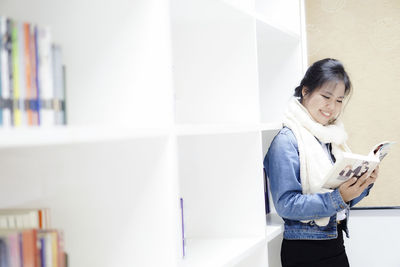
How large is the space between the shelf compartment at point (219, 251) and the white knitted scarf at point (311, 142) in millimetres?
335

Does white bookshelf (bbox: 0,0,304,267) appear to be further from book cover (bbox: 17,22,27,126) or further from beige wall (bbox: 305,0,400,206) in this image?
beige wall (bbox: 305,0,400,206)

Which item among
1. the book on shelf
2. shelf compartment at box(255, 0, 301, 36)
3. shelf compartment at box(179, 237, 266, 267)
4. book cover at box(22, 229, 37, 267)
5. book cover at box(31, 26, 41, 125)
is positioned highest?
shelf compartment at box(255, 0, 301, 36)

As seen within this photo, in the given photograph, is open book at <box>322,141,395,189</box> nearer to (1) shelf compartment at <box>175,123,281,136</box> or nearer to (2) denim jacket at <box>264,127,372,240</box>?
(2) denim jacket at <box>264,127,372,240</box>

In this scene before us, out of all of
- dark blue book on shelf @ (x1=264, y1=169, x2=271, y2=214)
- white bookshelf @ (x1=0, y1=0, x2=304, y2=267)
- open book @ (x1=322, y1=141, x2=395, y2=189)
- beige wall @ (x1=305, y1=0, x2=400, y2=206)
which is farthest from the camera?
beige wall @ (x1=305, y1=0, x2=400, y2=206)

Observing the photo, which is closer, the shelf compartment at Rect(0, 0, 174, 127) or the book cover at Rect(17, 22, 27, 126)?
the book cover at Rect(17, 22, 27, 126)

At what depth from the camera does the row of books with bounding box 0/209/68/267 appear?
0.81 m

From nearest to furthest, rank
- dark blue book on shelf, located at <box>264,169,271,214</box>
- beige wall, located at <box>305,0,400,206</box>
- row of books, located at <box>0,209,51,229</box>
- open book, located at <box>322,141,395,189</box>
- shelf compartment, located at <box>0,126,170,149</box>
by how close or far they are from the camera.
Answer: shelf compartment, located at <box>0,126,170,149</box>, row of books, located at <box>0,209,51,229</box>, open book, located at <box>322,141,395,189</box>, dark blue book on shelf, located at <box>264,169,271,214</box>, beige wall, located at <box>305,0,400,206</box>

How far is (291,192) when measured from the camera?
1.85 metres

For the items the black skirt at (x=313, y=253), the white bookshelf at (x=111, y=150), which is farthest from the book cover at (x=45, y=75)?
the black skirt at (x=313, y=253)

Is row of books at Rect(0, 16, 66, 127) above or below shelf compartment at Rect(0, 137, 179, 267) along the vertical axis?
above

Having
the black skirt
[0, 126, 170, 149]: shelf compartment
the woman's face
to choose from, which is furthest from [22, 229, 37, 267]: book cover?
the woman's face

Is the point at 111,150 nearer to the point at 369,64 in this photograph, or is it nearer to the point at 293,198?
the point at 293,198

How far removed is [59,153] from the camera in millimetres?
1045

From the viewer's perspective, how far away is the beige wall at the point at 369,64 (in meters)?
2.43
